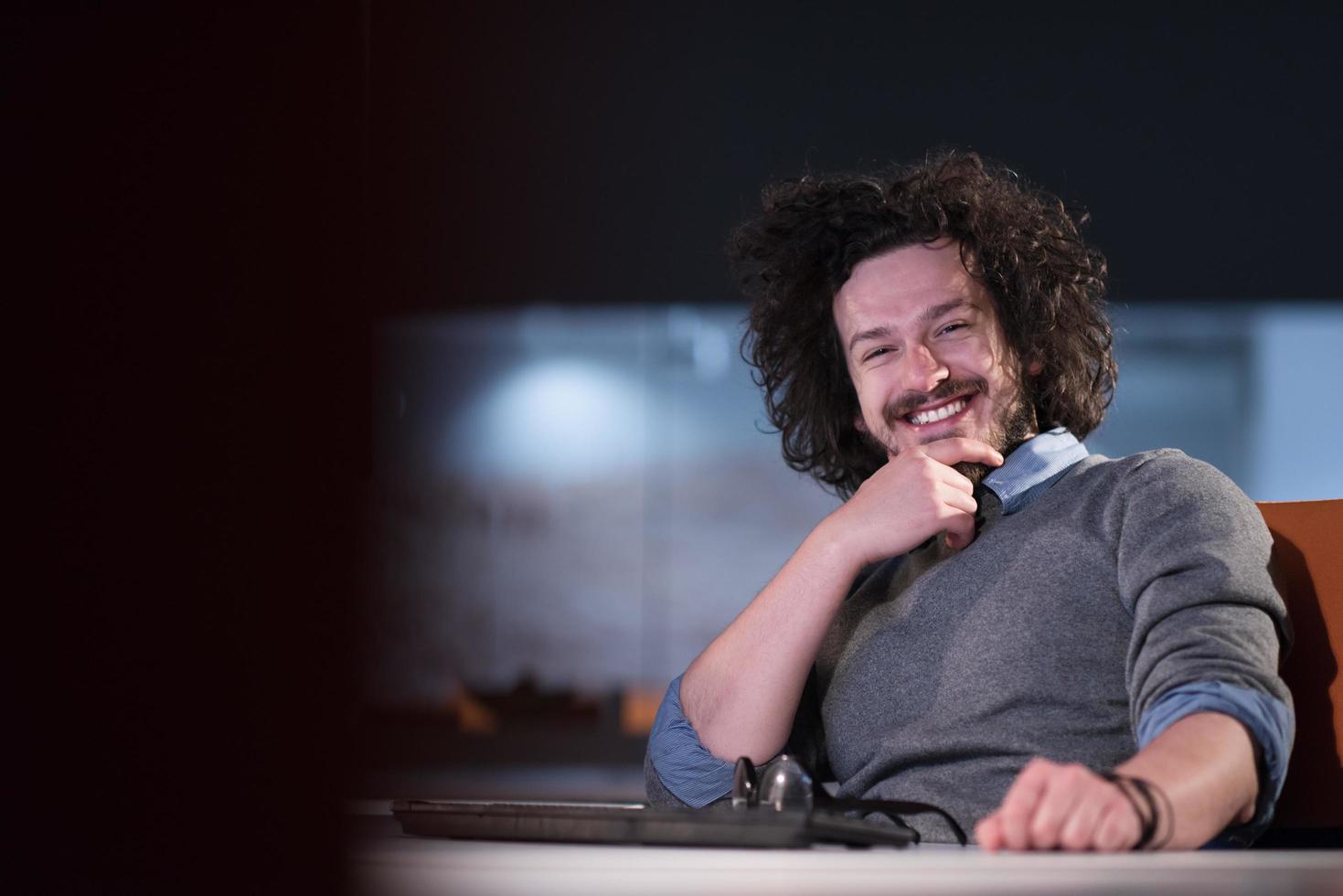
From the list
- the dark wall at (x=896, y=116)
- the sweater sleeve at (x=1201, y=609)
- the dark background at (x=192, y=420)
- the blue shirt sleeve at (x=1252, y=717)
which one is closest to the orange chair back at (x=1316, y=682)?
the sweater sleeve at (x=1201, y=609)

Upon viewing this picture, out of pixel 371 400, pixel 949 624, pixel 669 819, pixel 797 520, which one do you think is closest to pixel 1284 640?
pixel 949 624

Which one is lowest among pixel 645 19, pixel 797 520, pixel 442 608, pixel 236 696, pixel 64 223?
pixel 442 608


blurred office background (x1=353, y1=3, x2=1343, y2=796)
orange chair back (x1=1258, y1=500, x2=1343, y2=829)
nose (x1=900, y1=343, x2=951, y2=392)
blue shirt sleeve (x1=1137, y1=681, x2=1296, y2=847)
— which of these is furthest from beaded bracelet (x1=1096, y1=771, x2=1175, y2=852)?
blurred office background (x1=353, y1=3, x2=1343, y2=796)

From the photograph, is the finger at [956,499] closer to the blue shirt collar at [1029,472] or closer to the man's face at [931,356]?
the blue shirt collar at [1029,472]

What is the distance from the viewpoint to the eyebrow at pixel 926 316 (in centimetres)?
160

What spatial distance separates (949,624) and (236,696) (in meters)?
1.15

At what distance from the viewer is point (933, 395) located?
1564 mm

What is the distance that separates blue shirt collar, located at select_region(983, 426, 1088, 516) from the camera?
142 centimetres

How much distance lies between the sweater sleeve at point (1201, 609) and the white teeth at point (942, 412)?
0.32m

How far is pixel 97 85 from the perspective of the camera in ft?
0.93

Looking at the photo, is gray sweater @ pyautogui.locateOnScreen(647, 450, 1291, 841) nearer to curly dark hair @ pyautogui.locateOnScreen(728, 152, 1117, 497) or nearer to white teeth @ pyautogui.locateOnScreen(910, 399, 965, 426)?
white teeth @ pyautogui.locateOnScreen(910, 399, 965, 426)

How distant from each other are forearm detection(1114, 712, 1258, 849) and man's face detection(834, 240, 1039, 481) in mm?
672

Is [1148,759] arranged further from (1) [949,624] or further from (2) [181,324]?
(2) [181,324]

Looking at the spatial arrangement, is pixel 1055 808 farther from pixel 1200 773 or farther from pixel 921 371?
pixel 921 371
